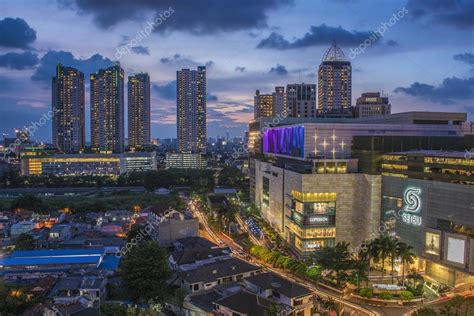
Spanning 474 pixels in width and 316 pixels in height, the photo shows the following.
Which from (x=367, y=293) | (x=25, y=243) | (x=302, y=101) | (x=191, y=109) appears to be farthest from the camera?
(x=191, y=109)

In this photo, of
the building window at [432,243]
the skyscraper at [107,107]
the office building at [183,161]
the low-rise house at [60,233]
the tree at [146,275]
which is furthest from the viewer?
the skyscraper at [107,107]

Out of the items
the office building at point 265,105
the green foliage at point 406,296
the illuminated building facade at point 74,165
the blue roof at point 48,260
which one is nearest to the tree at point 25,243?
the blue roof at point 48,260

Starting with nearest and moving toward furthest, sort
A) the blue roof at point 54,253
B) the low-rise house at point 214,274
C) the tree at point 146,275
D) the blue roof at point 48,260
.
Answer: the tree at point 146,275, the low-rise house at point 214,274, the blue roof at point 48,260, the blue roof at point 54,253

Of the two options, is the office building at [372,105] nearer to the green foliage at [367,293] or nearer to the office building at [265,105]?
the office building at [265,105]

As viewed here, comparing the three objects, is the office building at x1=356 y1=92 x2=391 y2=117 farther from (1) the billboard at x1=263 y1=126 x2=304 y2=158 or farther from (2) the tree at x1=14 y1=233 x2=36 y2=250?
(2) the tree at x1=14 y1=233 x2=36 y2=250

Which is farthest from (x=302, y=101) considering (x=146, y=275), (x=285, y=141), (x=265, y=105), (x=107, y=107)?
(x=146, y=275)

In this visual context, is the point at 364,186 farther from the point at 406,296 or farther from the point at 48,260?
the point at 48,260

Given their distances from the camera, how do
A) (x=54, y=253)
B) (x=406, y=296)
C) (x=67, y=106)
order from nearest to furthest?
(x=406, y=296), (x=54, y=253), (x=67, y=106)
